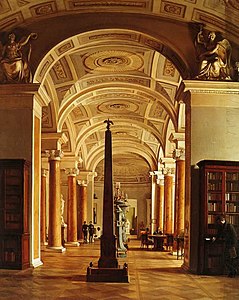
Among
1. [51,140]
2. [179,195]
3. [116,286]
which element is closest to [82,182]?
[51,140]

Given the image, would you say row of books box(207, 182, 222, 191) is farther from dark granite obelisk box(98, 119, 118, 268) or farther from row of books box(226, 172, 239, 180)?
dark granite obelisk box(98, 119, 118, 268)

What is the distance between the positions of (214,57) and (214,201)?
3444mm

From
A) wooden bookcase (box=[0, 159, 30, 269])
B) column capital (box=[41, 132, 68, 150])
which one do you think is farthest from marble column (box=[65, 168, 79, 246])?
wooden bookcase (box=[0, 159, 30, 269])

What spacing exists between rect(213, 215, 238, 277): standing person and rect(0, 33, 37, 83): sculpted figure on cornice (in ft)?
19.4

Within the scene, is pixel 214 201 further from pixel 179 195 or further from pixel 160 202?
pixel 160 202

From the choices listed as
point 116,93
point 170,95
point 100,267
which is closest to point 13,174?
point 100,267

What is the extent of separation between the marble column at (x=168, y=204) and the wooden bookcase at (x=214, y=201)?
33.0 feet

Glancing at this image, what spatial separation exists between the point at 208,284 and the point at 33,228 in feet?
15.7

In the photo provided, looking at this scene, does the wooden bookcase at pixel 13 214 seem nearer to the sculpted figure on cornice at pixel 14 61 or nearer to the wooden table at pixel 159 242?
the sculpted figure on cornice at pixel 14 61

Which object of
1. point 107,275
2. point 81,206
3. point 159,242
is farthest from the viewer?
point 81,206

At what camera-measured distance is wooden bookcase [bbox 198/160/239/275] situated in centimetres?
1254

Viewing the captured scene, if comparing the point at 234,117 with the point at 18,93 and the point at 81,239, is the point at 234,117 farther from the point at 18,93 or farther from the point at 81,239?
the point at 81,239

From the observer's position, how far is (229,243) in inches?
473

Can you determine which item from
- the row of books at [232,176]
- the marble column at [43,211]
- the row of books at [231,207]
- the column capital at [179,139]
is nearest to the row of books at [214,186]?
the row of books at [232,176]
